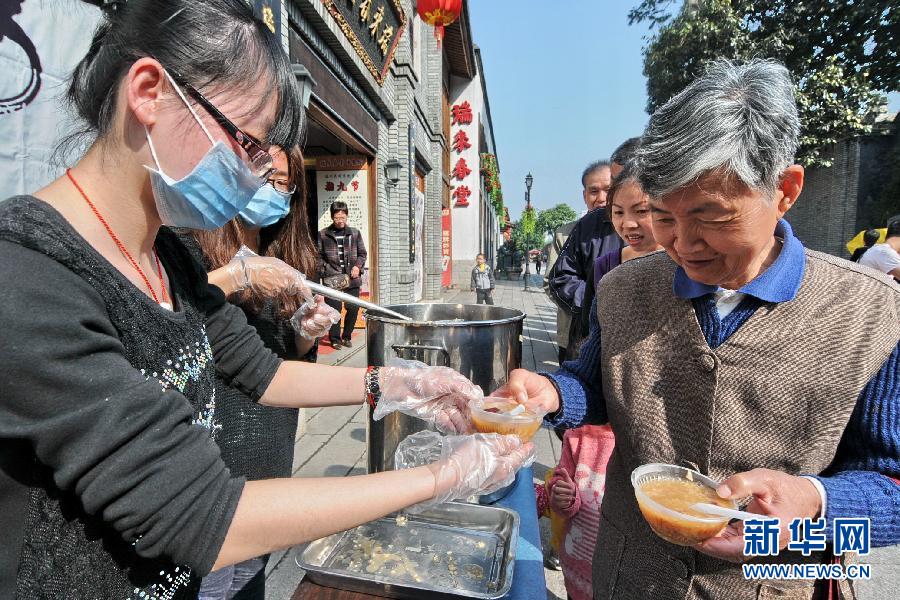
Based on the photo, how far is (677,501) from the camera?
1.03 m

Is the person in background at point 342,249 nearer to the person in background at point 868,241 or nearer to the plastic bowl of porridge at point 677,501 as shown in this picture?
the plastic bowl of porridge at point 677,501

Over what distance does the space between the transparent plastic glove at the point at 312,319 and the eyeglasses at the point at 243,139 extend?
828 millimetres

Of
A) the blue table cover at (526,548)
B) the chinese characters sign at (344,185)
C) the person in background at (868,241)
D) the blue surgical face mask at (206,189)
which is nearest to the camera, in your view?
the blue surgical face mask at (206,189)

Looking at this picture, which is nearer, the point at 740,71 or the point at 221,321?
the point at 740,71

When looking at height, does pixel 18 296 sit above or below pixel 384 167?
below

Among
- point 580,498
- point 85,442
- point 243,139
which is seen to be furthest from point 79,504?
point 580,498

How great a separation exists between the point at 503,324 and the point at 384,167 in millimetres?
7468

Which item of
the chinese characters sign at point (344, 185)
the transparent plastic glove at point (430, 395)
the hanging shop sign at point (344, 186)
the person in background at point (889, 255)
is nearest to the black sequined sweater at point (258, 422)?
the transparent plastic glove at point (430, 395)

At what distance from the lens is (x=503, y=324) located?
165cm

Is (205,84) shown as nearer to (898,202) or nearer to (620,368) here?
(620,368)

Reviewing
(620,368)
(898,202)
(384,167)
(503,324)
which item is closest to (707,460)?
(620,368)

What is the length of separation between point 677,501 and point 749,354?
0.40 meters

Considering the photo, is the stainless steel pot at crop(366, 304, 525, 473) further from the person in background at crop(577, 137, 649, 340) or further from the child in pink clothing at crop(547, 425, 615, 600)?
the person in background at crop(577, 137, 649, 340)

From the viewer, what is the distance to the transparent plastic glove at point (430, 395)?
61.3 inches
